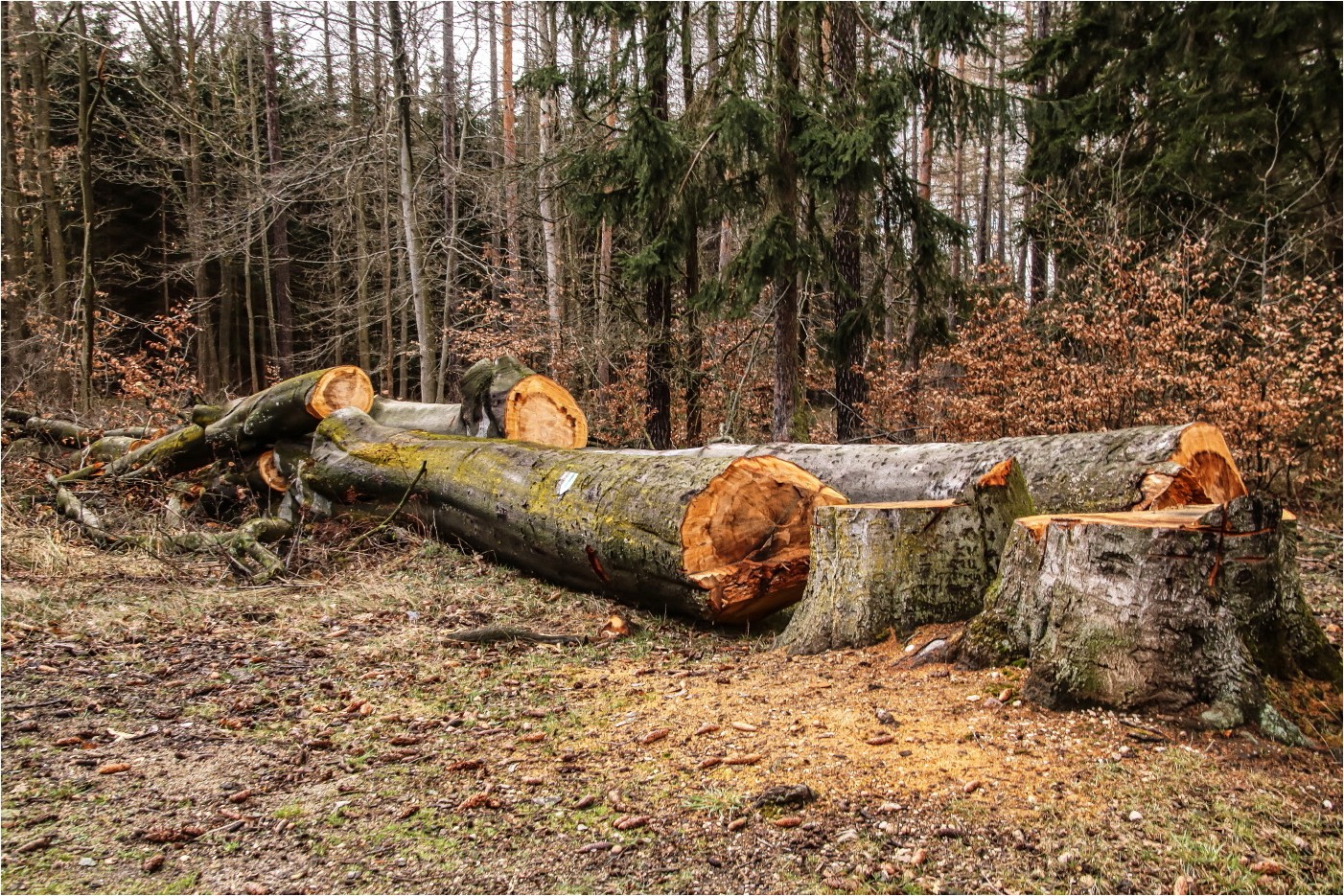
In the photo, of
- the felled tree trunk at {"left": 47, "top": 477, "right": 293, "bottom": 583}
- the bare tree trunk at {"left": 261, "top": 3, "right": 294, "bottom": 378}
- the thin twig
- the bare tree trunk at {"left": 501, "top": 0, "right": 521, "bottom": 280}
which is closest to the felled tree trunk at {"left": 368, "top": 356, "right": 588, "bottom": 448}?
the thin twig

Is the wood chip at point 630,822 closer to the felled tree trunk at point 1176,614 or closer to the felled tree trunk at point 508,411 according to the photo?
the felled tree trunk at point 1176,614

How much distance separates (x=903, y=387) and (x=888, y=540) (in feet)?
24.3

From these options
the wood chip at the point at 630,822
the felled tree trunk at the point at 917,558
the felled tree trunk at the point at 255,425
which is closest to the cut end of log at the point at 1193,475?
the felled tree trunk at the point at 917,558

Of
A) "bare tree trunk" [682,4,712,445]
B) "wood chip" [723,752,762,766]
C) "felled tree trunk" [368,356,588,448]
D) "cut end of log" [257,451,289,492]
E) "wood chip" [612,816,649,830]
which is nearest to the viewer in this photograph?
"wood chip" [612,816,649,830]

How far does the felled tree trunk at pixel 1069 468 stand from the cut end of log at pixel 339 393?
394cm

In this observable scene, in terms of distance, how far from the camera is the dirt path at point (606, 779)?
7.48ft

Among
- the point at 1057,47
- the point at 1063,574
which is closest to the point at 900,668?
the point at 1063,574

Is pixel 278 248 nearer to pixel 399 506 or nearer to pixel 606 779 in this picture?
pixel 399 506

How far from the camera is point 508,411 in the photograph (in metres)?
7.63

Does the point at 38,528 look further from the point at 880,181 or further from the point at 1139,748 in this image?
the point at 880,181

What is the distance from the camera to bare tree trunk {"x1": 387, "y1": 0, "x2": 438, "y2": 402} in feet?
37.0

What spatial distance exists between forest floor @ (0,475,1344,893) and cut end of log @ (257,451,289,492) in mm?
3909

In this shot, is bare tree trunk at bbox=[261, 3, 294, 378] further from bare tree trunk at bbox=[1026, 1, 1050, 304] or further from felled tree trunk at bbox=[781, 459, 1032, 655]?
felled tree trunk at bbox=[781, 459, 1032, 655]

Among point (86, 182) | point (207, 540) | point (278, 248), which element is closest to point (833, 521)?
point (207, 540)
